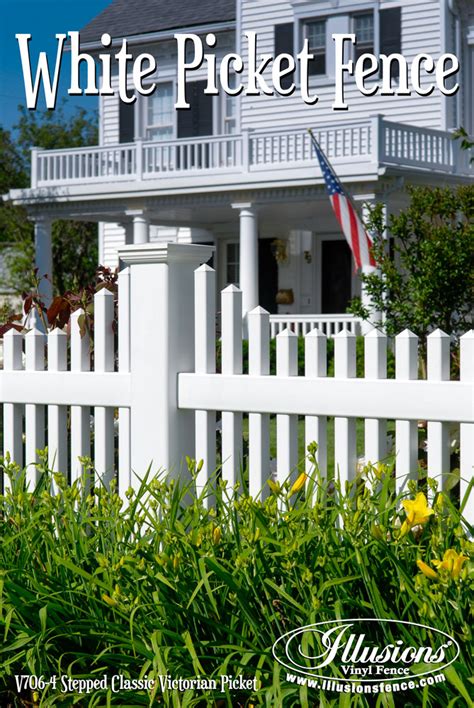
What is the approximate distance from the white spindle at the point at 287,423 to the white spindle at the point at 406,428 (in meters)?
0.40

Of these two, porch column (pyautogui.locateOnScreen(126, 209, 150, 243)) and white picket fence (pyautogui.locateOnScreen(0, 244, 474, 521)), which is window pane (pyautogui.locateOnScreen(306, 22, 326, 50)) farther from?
white picket fence (pyautogui.locateOnScreen(0, 244, 474, 521))

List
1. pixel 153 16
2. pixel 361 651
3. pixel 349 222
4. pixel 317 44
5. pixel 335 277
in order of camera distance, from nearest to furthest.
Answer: pixel 361 651, pixel 349 222, pixel 317 44, pixel 335 277, pixel 153 16

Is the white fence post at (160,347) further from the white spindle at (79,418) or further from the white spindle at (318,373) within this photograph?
the white spindle at (318,373)

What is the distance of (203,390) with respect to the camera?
3.75 metres

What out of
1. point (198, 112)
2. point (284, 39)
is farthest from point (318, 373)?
point (198, 112)

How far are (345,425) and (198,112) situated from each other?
61.5 feet

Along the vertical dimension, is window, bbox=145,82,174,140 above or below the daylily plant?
above

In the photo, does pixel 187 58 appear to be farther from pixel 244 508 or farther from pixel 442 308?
pixel 244 508

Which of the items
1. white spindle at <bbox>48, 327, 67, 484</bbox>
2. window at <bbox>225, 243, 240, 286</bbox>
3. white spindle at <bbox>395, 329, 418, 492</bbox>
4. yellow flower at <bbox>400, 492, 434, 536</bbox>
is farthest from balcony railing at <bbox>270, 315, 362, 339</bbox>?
yellow flower at <bbox>400, 492, 434, 536</bbox>

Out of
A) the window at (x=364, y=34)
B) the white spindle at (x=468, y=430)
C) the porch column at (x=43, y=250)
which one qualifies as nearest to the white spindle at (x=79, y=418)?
the white spindle at (x=468, y=430)

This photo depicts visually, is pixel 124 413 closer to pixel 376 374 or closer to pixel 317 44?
pixel 376 374

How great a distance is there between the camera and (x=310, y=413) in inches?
139

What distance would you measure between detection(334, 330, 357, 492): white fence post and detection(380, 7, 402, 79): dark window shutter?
16677 mm

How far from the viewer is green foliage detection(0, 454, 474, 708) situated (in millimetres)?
2701
